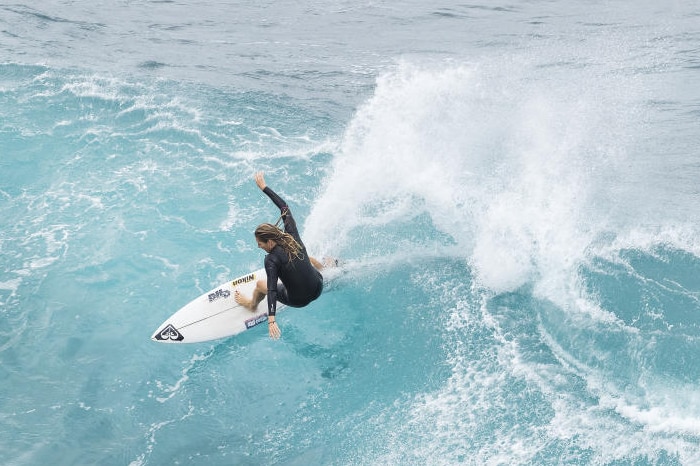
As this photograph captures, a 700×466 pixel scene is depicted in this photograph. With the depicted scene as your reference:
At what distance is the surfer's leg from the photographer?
11.8 meters

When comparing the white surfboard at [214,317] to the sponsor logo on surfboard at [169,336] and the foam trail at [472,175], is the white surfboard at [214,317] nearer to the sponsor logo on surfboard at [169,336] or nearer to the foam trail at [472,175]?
the sponsor logo on surfboard at [169,336]

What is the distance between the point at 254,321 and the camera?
39.8 ft

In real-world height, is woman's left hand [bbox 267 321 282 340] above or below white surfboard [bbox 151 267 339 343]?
above

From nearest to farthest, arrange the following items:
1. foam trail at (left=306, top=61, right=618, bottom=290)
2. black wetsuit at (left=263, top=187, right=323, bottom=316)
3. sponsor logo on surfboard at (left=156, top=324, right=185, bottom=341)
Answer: black wetsuit at (left=263, top=187, right=323, bottom=316)
sponsor logo on surfboard at (left=156, top=324, right=185, bottom=341)
foam trail at (left=306, top=61, right=618, bottom=290)

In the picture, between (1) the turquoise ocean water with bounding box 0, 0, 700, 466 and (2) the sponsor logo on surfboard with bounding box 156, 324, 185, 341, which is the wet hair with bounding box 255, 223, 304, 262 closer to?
(1) the turquoise ocean water with bounding box 0, 0, 700, 466

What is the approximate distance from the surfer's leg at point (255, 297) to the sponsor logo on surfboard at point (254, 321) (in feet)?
0.65

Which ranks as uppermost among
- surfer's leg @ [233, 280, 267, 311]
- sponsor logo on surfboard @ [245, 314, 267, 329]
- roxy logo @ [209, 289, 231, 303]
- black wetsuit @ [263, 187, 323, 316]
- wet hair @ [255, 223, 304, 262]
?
wet hair @ [255, 223, 304, 262]

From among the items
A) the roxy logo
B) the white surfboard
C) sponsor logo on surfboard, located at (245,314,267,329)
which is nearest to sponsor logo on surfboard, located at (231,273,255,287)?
the white surfboard

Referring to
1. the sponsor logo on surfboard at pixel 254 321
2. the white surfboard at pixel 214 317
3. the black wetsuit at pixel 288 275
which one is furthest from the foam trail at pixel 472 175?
the black wetsuit at pixel 288 275

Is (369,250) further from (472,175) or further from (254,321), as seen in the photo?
(472,175)

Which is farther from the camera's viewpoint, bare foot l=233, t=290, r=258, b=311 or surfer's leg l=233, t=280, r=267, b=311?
bare foot l=233, t=290, r=258, b=311

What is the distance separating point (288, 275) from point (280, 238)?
751 millimetres

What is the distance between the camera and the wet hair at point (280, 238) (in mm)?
9969

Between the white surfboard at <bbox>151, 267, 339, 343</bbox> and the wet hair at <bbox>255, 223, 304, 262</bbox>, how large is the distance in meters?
1.97
